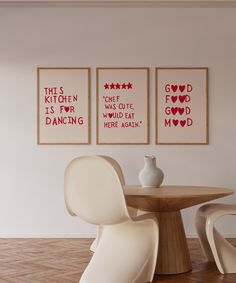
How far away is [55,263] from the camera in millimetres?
3748

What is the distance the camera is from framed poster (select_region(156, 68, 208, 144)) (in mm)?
5004

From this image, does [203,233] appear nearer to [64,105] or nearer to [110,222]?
[110,222]

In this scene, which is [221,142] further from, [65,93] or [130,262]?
[130,262]

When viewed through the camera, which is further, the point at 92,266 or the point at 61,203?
the point at 61,203

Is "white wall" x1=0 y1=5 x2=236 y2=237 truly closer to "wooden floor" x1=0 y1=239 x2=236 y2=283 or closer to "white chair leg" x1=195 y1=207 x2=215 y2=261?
"wooden floor" x1=0 y1=239 x2=236 y2=283

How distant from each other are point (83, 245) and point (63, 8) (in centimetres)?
231

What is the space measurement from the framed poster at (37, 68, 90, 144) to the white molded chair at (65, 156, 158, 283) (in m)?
1.75

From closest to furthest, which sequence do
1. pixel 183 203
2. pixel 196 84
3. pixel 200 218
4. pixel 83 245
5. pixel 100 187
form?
pixel 100 187 < pixel 183 203 < pixel 200 218 < pixel 83 245 < pixel 196 84

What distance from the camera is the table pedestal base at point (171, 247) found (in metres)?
3.50

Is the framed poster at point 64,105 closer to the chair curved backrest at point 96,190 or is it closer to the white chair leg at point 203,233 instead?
the white chair leg at point 203,233

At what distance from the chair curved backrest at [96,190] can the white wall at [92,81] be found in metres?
1.88

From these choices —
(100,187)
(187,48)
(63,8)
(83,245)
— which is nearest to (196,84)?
(187,48)

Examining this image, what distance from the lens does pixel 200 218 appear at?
3787 millimetres

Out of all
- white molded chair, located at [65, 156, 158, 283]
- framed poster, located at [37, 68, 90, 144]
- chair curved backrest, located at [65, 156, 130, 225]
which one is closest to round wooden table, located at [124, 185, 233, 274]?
white molded chair, located at [65, 156, 158, 283]
